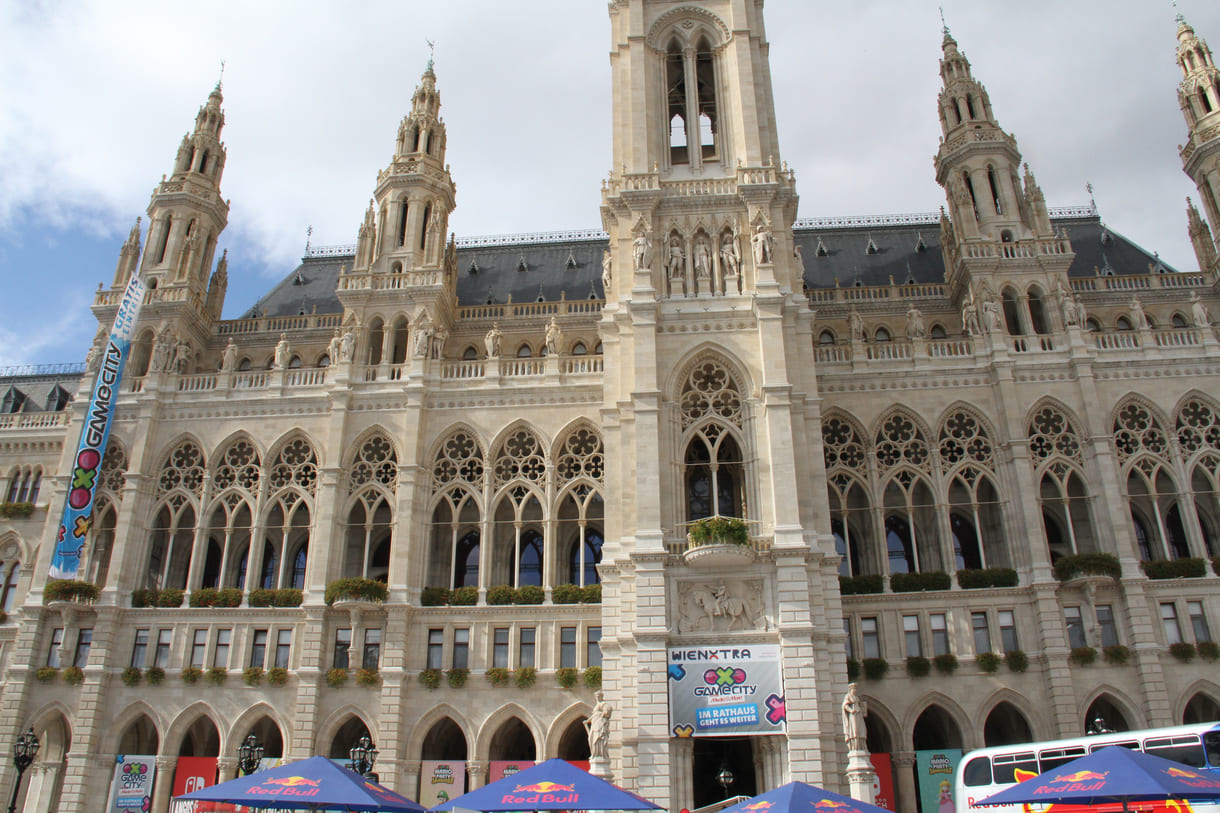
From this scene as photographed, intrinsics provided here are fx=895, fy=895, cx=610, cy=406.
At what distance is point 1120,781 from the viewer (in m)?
14.8

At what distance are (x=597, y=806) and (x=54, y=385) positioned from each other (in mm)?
42554

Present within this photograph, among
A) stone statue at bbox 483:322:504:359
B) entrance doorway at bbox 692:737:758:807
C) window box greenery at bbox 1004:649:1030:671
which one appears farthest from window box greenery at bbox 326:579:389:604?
window box greenery at bbox 1004:649:1030:671

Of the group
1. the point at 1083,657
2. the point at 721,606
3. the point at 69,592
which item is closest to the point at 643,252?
the point at 721,606

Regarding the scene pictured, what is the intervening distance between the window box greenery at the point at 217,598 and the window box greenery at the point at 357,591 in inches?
168

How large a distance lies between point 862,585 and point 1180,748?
45.9 feet

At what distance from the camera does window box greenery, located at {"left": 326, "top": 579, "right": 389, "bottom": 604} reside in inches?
1345

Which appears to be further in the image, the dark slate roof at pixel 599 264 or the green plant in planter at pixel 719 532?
the dark slate roof at pixel 599 264

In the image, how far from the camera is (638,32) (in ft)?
128

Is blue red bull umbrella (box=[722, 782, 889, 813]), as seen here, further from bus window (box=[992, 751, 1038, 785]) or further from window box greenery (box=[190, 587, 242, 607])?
window box greenery (box=[190, 587, 242, 607])

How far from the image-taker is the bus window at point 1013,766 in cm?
2381

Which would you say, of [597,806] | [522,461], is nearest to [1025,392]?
[522,461]

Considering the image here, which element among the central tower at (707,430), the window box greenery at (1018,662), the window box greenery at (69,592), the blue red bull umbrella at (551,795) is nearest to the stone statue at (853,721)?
the central tower at (707,430)

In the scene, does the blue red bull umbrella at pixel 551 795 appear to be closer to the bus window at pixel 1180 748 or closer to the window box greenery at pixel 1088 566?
the bus window at pixel 1180 748

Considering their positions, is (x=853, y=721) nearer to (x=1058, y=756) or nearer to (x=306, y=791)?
(x=1058, y=756)
